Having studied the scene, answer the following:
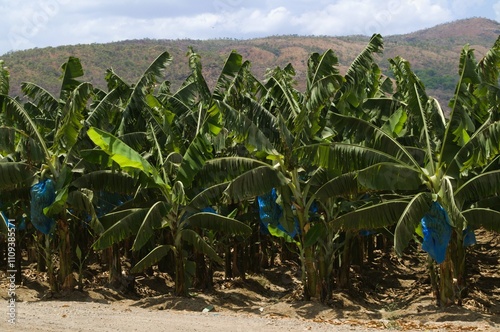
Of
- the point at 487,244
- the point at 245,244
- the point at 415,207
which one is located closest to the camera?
the point at 415,207

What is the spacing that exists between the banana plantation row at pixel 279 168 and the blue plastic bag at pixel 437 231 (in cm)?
2

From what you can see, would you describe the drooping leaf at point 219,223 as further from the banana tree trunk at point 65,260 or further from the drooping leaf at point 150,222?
the banana tree trunk at point 65,260

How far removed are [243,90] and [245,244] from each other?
183 inches

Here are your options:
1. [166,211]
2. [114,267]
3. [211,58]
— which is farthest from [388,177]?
[211,58]

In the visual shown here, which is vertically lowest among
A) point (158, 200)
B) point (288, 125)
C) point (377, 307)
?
point (377, 307)

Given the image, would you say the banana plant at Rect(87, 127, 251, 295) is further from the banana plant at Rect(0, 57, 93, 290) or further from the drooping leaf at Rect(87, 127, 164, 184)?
the banana plant at Rect(0, 57, 93, 290)

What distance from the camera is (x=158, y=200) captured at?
604 inches

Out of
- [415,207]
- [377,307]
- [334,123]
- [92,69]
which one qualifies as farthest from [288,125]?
[92,69]

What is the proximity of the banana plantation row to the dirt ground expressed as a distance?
0.58 metres

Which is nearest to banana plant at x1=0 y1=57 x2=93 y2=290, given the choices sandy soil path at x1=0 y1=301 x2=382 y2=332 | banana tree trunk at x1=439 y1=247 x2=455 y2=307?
sandy soil path at x1=0 y1=301 x2=382 y2=332

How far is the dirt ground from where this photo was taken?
11938 millimetres

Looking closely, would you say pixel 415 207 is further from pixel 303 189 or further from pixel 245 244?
pixel 245 244

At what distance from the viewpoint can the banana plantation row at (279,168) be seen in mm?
12672

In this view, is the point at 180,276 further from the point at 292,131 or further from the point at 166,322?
the point at 292,131
